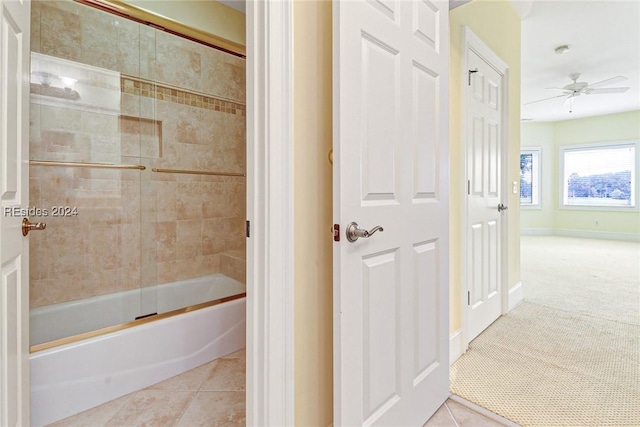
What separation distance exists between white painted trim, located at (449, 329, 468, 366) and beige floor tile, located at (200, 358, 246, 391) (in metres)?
1.26

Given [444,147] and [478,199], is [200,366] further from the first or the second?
[478,199]

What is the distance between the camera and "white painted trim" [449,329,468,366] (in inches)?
77.5

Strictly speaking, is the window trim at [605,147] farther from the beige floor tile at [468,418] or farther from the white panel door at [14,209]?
the white panel door at [14,209]

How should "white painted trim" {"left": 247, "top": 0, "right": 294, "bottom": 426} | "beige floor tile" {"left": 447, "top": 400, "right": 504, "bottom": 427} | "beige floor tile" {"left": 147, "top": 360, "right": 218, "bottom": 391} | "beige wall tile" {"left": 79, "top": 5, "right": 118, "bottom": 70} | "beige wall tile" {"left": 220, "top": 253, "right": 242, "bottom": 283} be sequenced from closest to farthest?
1. "white painted trim" {"left": 247, "top": 0, "right": 294, "bottom": 426}
2. "beige floor tile" {"left": 447, "top": 400, "right": 504, "bottom": 427}
3. "beige floor tile" {"left": 147, "top": 360, "right": 218, "bottom": 391}
4. "beige wall tile" {"left": 79, "top": 5, "right": 118, "bottom": 70}
5. "beige wall tile" {"left": 220, "top": 253, "right": 242, "bottom": 283}

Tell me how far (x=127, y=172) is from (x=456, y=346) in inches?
100

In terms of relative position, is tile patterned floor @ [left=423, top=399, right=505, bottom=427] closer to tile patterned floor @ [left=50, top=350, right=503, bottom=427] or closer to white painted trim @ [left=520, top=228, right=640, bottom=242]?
tile patterned floor @ [left=50, top=350, right=503, bottom=427]

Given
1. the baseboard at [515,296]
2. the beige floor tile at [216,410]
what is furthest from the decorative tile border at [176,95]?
the baseboard at [515,296]

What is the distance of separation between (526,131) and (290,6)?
27.7 feet

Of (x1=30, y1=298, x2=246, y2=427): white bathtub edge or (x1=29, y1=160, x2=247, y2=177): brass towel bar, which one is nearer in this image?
(x1=30, y1=298, x2=246, y2=427): white bathtub edge

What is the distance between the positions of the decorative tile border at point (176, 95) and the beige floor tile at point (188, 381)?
167cm

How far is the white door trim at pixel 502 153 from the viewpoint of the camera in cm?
205

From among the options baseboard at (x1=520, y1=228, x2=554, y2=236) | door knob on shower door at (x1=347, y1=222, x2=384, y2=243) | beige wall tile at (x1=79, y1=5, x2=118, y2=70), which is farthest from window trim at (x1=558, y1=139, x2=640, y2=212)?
beige wall tile at (x1=79, y1=5, x2=118, y2=70)

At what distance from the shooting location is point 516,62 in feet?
9.43

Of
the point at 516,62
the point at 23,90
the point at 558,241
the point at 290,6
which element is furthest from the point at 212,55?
the point at 558,241
